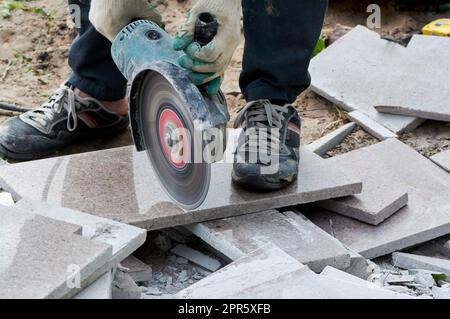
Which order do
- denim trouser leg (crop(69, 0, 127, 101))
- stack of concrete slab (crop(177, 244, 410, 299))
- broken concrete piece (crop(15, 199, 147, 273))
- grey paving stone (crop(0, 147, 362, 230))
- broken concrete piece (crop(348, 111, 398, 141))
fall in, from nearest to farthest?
stack of concrete slab (crop(177, 244, 410, 299)) < broken concrete piece (crop(15, 199, 147, 273)) < grey paving stone (crop(0, 147, 362, 230)) < denim trouser leg (crop(69, 0, 127, 101)) < broken concrete piece (crop(348, 111, 398, 141))

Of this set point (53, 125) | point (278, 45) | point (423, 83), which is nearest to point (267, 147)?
point (278, 45)

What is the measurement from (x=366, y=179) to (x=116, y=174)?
117cm

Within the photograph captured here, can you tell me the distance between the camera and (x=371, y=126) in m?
4.48

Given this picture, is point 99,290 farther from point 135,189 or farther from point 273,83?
point 273,83

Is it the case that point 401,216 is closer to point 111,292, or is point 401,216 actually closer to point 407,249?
point 407,249

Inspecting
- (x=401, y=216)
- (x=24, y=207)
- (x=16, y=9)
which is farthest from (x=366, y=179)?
(x=16, y=9)

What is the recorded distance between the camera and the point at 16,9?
570 cm

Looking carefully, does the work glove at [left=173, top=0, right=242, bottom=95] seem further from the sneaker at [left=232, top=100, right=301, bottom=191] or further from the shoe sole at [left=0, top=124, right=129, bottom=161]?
the shoe sole at [left=0, top=124, right=129, bottom=161]

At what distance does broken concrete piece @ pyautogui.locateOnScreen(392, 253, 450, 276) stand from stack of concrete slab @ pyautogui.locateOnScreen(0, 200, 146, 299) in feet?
3.78

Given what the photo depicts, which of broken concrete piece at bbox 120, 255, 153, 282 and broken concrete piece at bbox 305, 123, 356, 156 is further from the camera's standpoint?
broken concrete piece at bbox 305, 123, 356, 156

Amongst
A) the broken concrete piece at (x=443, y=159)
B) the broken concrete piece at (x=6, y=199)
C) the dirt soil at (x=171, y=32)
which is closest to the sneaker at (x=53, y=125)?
the dirt soil at (x=171, y=32)

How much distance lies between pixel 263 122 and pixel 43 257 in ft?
4.35

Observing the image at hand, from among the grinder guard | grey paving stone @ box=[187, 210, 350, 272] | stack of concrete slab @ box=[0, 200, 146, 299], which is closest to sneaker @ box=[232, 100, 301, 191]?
grey paving stone @ box=[187, 210, 350, 272]

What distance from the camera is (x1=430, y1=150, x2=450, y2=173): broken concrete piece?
158 inches
